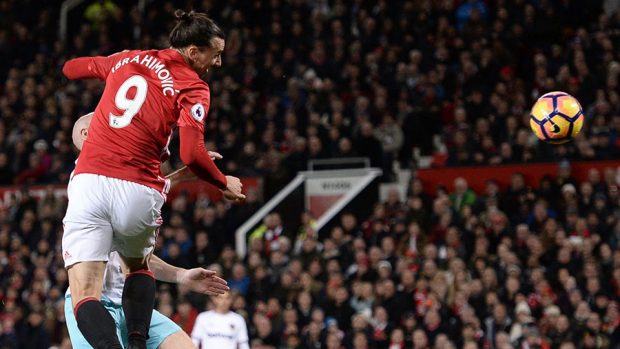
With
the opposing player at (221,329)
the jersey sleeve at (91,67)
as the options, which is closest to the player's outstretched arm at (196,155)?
the jersey sleeve at (91,67)

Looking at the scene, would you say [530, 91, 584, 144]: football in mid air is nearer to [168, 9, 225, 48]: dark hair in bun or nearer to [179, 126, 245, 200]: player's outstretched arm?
[168, 9, 225, 48]: dark hair in bun

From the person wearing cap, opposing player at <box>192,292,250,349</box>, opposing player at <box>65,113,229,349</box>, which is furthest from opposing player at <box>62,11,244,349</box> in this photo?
the person wearing cap

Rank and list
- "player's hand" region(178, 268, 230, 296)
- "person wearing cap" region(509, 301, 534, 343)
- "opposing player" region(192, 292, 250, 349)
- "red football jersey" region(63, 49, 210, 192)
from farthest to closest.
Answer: "person wearing cap" region(509, 301, 534, 343), "opposing player" region(192, 292, 250, 349), "player's hand" region(178, 268, 230, 296), "red football jersey" region(63, 49, 210, 192)

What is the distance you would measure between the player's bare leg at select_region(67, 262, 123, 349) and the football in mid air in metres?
5.30

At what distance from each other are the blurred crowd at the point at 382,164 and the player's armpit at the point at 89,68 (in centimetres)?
763

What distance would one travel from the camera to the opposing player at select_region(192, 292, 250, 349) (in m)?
12.5

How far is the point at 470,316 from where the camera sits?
1305cm

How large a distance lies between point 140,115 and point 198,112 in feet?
1.05

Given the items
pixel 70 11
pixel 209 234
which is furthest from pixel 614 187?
pixel 70 11

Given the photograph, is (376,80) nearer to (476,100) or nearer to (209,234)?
(476,100)

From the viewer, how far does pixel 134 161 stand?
18.7 ft

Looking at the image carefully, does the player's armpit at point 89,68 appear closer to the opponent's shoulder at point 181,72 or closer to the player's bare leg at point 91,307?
the opponent's shoulder at point 181,72

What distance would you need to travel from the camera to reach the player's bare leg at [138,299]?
Result: 577 centimetres

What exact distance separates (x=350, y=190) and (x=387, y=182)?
2.02 ft
